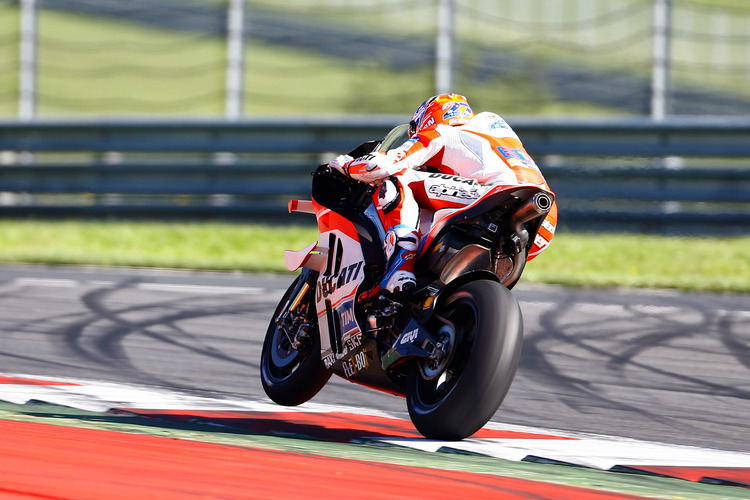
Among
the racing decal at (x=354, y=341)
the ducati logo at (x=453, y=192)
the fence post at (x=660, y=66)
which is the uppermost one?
the fence post at (x=660, y=66)

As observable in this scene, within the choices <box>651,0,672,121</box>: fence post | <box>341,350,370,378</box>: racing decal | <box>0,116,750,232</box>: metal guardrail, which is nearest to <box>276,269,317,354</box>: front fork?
<box>341,350,370,378</box>: racing decal

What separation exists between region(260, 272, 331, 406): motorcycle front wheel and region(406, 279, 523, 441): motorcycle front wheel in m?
0.91

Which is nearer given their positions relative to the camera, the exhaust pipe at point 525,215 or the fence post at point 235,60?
the exhaust pipe at point 525,215

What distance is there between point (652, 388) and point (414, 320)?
202 cm

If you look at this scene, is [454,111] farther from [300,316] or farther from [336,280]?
[300,316]

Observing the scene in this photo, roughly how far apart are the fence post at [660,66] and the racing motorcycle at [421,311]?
22.5 ft

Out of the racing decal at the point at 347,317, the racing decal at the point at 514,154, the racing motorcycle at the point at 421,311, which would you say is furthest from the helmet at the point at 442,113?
the racing decal at the point at 347,317

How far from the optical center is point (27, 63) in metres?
12.5

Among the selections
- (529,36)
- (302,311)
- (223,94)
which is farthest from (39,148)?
(302,311)

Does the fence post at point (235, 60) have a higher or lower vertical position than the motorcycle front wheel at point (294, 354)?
higher

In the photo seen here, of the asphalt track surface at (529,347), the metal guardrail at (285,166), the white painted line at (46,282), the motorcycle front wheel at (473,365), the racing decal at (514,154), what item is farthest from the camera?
the metal guardrail at (285,166)

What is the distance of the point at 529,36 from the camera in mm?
11117

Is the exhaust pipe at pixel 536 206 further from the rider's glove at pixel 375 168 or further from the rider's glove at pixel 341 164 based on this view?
the rider's glove at pixel 341 164

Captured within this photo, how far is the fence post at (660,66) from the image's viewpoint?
1078cm
